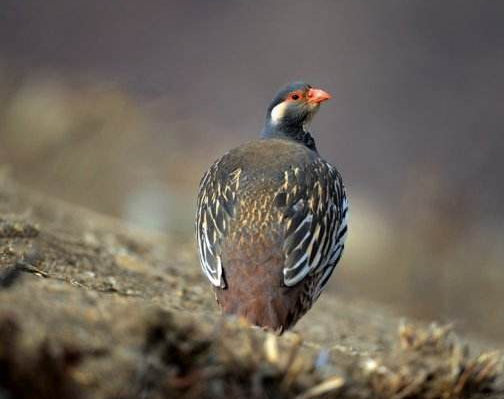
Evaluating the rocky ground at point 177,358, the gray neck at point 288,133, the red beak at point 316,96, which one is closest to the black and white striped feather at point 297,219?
the gray neck at point 288,133

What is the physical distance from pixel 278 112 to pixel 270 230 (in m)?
2.26

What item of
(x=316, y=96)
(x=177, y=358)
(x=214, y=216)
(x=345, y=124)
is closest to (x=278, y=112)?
(x=316, y=96)

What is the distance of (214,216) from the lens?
6.43 m

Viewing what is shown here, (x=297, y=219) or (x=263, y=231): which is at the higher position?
(x=297, y=219)

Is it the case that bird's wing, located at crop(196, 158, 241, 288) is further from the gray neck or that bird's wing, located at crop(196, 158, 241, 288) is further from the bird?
the gray neck

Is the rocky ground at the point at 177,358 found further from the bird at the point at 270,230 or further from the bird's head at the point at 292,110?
the bird's head at the point at 292,110

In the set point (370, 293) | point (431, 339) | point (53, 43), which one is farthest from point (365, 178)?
point (431, 339)

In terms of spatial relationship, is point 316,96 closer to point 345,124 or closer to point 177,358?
point 177,358

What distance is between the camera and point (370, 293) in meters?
14.7

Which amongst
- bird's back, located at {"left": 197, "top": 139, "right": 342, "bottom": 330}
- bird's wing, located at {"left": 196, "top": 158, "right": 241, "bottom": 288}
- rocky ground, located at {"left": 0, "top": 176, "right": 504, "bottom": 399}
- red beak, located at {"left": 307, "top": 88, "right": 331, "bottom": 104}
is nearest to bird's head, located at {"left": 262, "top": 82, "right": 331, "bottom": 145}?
red beak, located at {"left": 307, "top": 88, "right": 331, "bottom": 104}

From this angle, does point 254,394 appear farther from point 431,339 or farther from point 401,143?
point 401,143

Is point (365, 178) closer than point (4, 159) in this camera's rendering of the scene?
No

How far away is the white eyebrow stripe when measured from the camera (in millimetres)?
8188

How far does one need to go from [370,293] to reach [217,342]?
431 inches
